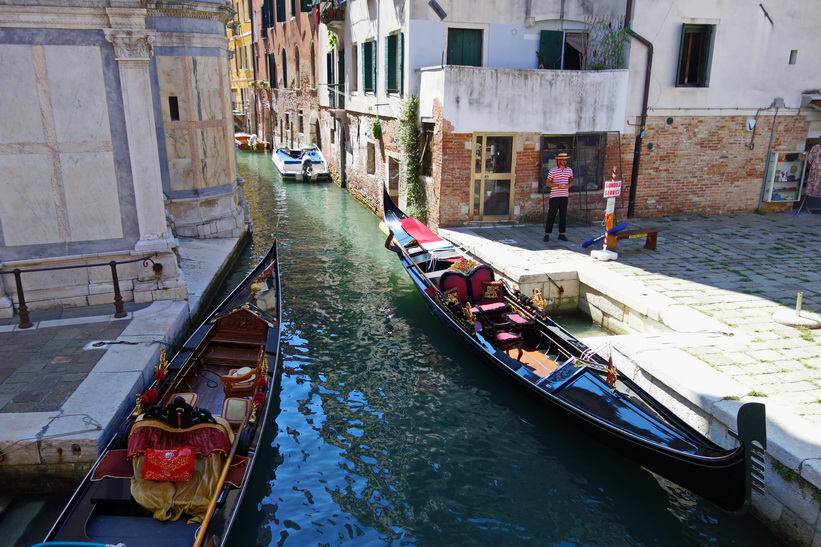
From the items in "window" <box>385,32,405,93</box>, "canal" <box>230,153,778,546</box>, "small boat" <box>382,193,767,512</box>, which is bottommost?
"canal" <box>230,153,778,546</box>

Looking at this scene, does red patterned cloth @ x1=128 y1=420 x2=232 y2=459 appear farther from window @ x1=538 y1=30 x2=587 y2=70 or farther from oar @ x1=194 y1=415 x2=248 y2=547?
window @ x1=538 y1=30 x2=587 y2=70

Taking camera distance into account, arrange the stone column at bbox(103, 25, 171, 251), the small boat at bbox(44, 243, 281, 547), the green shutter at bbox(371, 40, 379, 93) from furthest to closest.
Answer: the green shutter at bbox(371, 40, 379, 93), the stone column at bbox(103, 25, 171, 251), the small boat at bbox(44, 243, 281, 547)

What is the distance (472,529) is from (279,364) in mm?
3096

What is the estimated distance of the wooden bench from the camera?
28.6 ft

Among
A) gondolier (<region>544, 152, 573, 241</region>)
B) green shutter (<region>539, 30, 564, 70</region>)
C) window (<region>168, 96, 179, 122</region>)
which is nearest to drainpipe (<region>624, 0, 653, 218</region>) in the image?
green shutter (<region>539, 30, 564, 70</region>)

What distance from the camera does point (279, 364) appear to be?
6742 mm

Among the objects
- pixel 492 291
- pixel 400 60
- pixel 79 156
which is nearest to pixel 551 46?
pixel 400 60

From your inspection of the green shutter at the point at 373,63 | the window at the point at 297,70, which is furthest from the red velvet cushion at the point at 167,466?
the window at the point at 297,70

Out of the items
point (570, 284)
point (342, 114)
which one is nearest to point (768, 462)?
point (570, 284)

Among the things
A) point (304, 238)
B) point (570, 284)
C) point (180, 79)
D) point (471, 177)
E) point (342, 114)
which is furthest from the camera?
point (342, 114)

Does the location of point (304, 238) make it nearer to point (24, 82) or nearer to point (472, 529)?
point (24, 82)

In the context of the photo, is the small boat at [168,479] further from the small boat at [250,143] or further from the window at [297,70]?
the small boat at [250,143]

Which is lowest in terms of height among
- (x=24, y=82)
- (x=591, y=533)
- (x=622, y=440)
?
(x=591, y=533)

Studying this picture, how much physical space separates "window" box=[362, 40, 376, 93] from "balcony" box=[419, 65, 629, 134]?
341 cm
